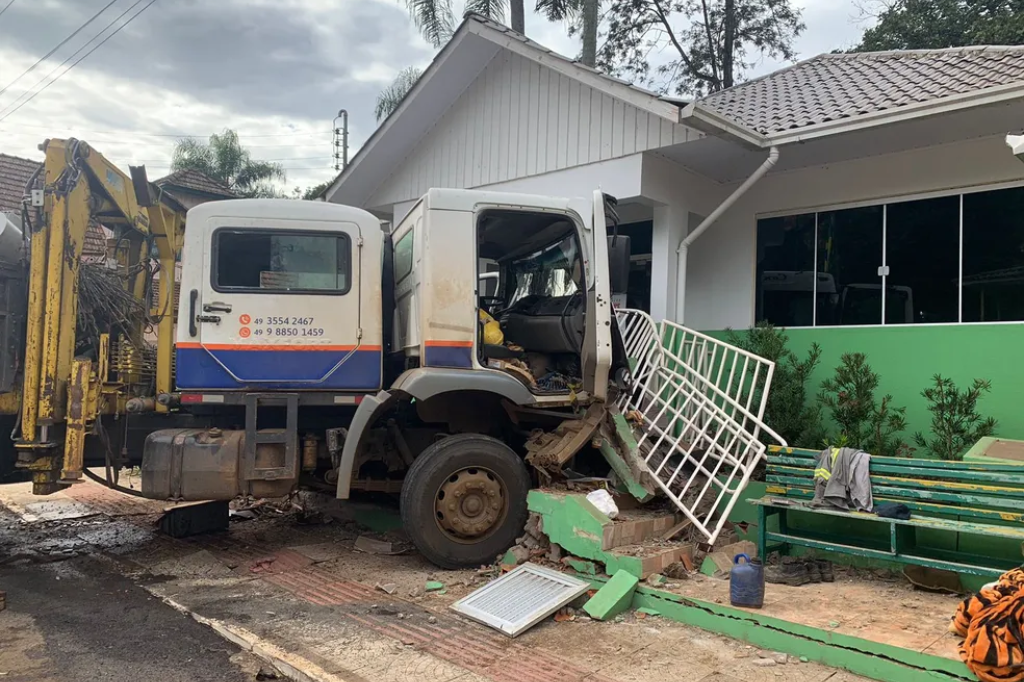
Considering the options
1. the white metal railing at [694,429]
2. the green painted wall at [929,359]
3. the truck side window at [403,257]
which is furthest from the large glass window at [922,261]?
the truck side window at [403,257]

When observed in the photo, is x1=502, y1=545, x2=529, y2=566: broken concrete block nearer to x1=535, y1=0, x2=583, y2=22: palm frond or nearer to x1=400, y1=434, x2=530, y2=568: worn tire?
x1=400, y1=434, x2=530, y2=568: worn tire

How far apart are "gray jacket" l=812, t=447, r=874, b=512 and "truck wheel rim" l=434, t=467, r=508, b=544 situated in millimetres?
2314

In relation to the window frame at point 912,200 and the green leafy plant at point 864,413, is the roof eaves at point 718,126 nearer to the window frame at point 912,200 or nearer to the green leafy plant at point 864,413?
the window frame at point 912,200

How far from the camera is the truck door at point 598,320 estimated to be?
5.55m

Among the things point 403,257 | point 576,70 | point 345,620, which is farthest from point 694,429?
point 576,70

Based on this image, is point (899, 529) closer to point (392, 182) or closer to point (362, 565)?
point (362, 565)

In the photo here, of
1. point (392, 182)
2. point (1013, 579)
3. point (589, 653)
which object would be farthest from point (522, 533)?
point (392, 182)

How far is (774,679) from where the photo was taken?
11.7ft

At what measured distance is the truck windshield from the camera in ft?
19.3

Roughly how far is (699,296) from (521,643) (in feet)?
18.1

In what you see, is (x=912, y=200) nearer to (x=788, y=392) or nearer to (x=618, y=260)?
(x=788, y=392)

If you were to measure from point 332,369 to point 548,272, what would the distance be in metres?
2.06

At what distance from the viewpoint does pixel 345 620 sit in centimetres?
448

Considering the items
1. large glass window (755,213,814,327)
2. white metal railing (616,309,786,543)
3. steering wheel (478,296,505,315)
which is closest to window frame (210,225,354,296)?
steering wheel (478,296,505,315)
